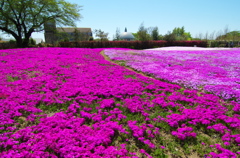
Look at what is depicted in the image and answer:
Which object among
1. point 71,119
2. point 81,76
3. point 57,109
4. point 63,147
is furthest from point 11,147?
point 81,76

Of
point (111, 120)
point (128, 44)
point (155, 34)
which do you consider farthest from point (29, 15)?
point (155, 34)

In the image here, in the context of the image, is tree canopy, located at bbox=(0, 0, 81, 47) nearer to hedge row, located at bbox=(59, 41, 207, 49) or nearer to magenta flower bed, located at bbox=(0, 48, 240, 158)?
hedge row, located at bbox=(59, 41, 207, 49)

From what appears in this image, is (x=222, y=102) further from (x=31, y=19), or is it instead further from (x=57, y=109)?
(x=31, y=19)

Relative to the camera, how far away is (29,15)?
35.8 meters

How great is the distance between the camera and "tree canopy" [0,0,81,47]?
109ft

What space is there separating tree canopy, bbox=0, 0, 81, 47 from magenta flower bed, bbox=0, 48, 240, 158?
28.7 meters

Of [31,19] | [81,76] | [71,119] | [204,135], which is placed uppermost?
[31,19]

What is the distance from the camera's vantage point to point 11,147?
516cm

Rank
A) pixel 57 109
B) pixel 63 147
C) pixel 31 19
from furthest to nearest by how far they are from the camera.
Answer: pixel 31 19 < pixel 57 109 < pixel 63 147

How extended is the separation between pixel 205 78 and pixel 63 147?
445 inches

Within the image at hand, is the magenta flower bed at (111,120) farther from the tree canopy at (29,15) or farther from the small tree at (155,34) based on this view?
the small tree at (155,34)

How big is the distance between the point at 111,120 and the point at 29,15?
3737 centimetres

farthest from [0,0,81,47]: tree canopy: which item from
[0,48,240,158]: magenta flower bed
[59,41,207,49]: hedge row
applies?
[0,48,240,158]: magenta flower bed

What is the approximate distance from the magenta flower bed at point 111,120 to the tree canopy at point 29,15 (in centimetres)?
2865
